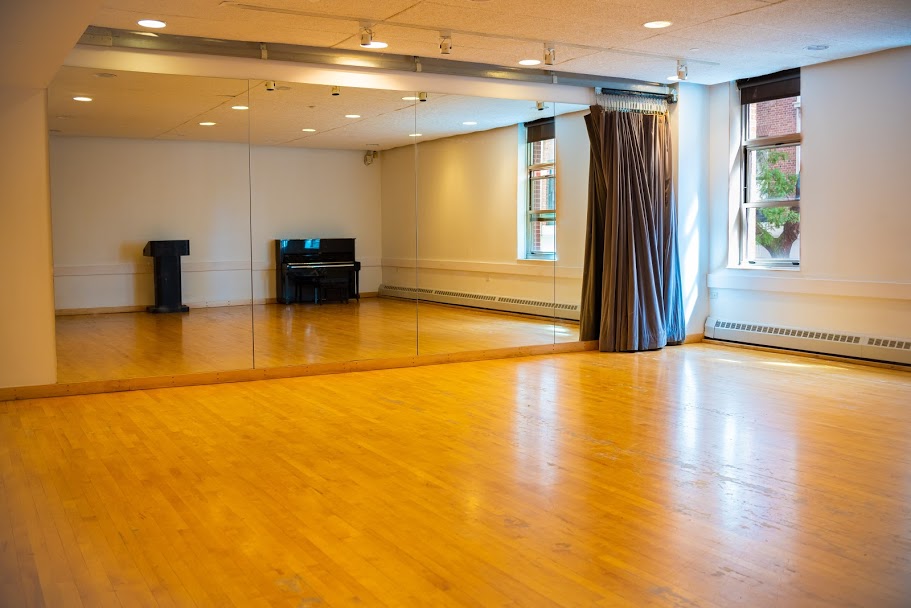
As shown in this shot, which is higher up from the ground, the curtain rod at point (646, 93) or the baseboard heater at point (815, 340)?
the curtain rod at point (646, 93)

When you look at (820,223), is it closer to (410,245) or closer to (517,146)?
(517,146)

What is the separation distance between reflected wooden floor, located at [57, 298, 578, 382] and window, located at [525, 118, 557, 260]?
738 mm

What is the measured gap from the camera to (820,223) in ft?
25.4

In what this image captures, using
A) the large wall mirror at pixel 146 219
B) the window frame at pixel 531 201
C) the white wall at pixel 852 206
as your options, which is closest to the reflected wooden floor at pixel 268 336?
the large wall mirror at pixel 146 219

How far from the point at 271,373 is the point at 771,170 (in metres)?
5.06

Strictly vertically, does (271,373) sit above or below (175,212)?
below

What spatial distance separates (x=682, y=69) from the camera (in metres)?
7.62

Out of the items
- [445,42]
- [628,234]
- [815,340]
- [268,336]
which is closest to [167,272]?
[268,336]

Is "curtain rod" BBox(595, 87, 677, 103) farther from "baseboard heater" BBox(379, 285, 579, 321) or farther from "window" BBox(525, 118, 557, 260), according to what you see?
"baseboard heater" BBox(379, 285, 579, 321)

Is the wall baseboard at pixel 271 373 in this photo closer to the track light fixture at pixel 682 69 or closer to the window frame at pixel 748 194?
the window frame at pixel 748 194

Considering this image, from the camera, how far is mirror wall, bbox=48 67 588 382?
664 centimetres

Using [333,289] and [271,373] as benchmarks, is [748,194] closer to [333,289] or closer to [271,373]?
[333,289]

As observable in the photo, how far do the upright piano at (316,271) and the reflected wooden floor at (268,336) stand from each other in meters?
0.10

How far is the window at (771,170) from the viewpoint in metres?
8.04
